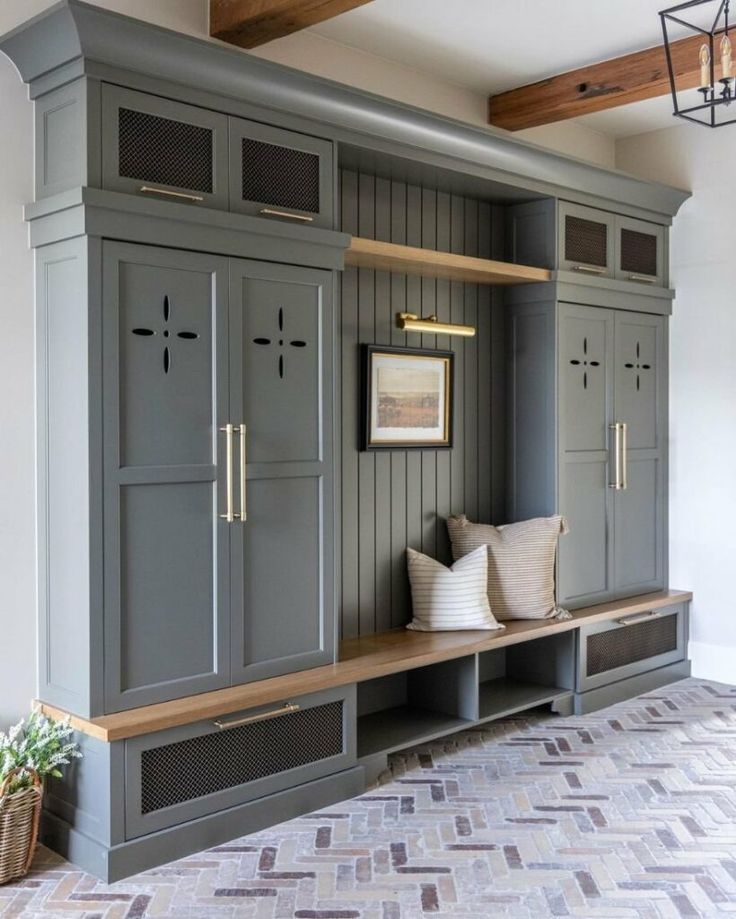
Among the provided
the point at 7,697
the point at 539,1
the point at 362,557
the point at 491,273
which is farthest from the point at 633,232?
the point at 7,697

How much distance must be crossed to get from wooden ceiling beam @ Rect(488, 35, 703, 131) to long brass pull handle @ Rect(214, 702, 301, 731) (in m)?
3.04

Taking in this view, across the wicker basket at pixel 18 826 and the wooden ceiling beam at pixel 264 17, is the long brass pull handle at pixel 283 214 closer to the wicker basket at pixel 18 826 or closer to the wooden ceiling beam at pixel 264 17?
the wooden ceiling beam at pixel 264 17

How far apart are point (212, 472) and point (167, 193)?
0.92 m

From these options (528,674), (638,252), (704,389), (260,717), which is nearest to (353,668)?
(260,717)

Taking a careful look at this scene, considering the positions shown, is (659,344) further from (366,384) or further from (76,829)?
(76,829)

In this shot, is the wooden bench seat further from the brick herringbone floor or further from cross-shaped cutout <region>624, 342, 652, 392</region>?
cross-shaped cutout <region>624, 342, 652, 392</region>

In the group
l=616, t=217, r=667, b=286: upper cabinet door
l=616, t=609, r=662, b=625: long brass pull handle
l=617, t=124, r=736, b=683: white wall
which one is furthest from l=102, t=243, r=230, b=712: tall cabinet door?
l=617, t=124, r=736, b=683: white wall

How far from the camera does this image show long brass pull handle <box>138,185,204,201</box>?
308 centimetres

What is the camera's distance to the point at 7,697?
318 cm

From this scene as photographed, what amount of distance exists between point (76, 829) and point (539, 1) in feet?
11.4

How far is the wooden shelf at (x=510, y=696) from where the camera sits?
14.3 feet

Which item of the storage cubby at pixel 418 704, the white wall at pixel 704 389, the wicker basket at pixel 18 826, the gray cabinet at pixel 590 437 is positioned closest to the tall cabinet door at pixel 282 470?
the storage cubby at pixel 418 704

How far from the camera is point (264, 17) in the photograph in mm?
3385

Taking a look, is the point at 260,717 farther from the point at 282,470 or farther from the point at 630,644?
the point at 630,644
